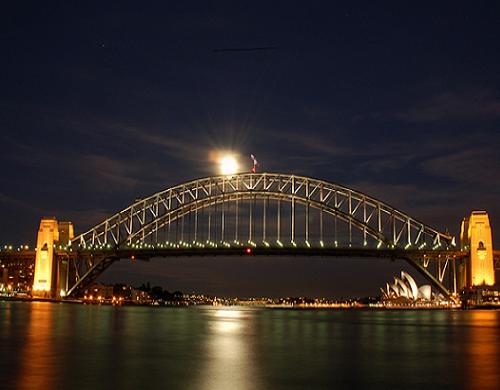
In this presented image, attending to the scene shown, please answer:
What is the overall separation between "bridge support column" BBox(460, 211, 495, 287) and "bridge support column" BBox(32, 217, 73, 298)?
166 ft

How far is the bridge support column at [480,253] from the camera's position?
81.8m

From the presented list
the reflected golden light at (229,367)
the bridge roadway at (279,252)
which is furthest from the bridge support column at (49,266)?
the reflected golden light at (229,367)

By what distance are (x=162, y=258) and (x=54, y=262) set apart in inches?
634

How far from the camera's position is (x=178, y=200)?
304 ft

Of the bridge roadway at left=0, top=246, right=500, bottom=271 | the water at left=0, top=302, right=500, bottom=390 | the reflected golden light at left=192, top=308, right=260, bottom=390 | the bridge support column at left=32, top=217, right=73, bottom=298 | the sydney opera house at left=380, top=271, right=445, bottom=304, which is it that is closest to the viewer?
the reflected golden light at left=192, top=308, right=260, bottom=390

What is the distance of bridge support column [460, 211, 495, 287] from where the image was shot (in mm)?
81750

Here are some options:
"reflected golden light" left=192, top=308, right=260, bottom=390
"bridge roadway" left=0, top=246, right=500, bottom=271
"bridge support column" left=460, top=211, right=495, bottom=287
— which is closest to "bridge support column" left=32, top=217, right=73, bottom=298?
"bridge roadway" left=0, top=246, right=500, bottom=271

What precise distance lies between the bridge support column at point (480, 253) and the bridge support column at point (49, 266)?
5061 centimetres

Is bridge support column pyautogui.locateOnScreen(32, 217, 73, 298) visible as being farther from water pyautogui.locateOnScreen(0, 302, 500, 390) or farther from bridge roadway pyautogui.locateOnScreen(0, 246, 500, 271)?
water pyautogui.locateOnScreen(0, 302, 500, 390)

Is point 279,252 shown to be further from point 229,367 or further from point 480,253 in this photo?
point 229,367

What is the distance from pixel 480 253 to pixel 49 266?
53.5m

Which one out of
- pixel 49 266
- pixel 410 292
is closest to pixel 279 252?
pixel 49 266

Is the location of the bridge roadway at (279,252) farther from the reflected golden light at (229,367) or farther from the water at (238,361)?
the reflected golden light at (229,367)

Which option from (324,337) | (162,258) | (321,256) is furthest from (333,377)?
(162,258)
